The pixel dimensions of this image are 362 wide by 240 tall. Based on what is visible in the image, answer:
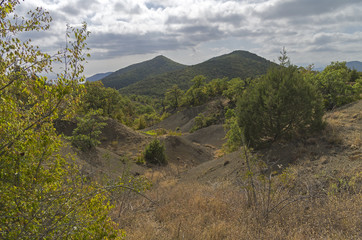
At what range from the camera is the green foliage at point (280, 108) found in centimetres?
1039

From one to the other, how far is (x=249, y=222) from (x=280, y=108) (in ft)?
23.9

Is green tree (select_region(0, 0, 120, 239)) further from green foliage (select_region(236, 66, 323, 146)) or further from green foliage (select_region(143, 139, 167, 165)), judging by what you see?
green foliage (select_region(143, 139, 167, 165))

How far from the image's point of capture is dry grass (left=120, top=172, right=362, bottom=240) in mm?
4109

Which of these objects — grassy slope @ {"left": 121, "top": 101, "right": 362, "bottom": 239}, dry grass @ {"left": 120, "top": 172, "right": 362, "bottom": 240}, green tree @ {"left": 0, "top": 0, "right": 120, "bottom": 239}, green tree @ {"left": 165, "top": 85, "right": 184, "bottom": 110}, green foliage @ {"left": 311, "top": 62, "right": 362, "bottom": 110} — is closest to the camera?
green tree @ {"left": 0, "top": 0, "right": 120, "bottom": 239}

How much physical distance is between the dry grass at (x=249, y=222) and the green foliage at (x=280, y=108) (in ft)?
19.0

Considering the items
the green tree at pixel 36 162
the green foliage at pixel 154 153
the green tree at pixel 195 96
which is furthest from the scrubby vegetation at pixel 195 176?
the green tree at pixel 195 96

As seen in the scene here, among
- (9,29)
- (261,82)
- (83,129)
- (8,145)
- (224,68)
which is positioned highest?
(224,68)

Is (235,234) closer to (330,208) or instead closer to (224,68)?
(330,208)

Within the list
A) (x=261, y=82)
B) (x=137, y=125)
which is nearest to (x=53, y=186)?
(x=261, y=82)

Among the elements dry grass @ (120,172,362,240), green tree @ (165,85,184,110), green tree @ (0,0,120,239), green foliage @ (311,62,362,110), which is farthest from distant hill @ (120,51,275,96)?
green tree @ (0,0,120,239)

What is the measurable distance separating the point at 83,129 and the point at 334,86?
20.9m

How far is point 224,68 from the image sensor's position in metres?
183

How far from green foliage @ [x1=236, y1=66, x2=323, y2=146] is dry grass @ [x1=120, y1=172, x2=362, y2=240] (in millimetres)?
5803

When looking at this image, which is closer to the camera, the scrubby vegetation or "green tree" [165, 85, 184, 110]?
the scrubby vegetation
